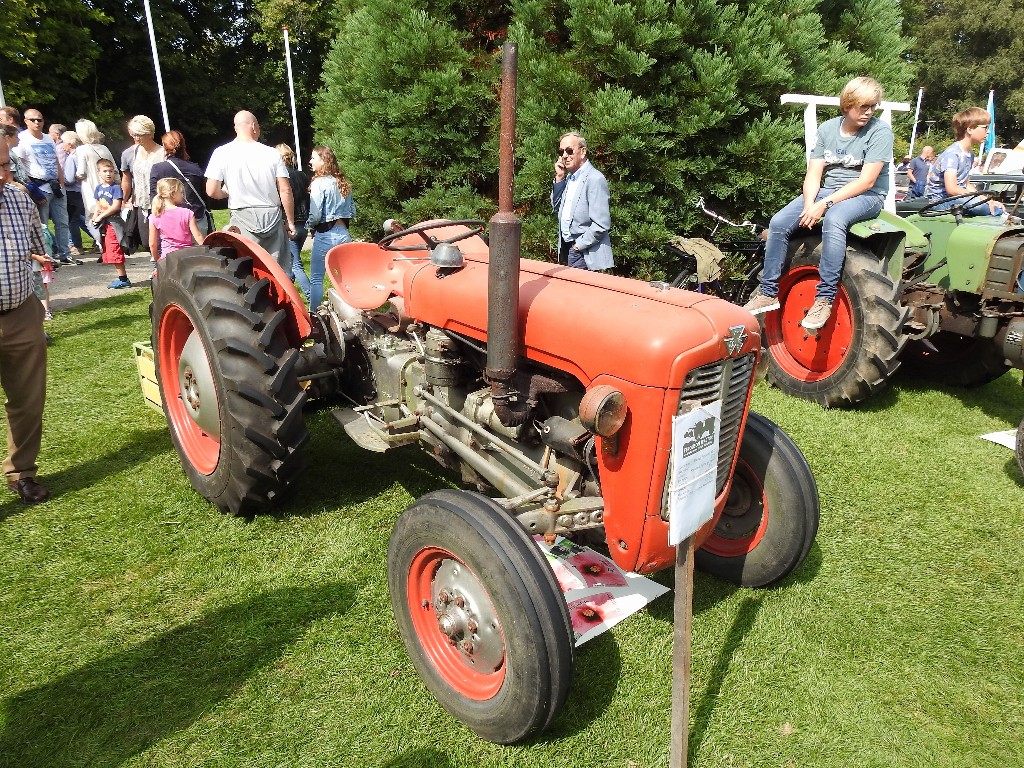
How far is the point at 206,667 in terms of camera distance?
246cm

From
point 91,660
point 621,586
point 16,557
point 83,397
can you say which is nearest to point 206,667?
point 91,660

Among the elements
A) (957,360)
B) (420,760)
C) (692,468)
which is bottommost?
(420,760)

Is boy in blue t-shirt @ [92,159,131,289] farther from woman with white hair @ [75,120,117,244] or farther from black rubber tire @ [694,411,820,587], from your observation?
black rubber tire @ [694,411,820,587]

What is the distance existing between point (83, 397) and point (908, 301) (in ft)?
19.8

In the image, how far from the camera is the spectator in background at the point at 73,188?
390 inches

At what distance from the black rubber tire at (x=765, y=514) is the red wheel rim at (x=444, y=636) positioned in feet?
3.81

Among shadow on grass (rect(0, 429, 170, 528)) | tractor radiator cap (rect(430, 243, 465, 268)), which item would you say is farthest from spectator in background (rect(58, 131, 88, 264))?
tractor radiator cap (rect(430, 243, 465, 268))

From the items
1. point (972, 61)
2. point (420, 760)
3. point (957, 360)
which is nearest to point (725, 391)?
point (420, 760)

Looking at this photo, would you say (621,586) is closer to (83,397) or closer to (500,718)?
(500,718)

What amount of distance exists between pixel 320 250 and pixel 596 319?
4.94 m

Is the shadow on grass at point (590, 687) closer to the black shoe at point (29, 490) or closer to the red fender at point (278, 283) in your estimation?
the red fender at point (278, 283)

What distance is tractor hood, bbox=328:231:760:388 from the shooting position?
2.01 metres

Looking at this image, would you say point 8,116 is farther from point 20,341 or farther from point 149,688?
point 149,688

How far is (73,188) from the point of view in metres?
10.2
